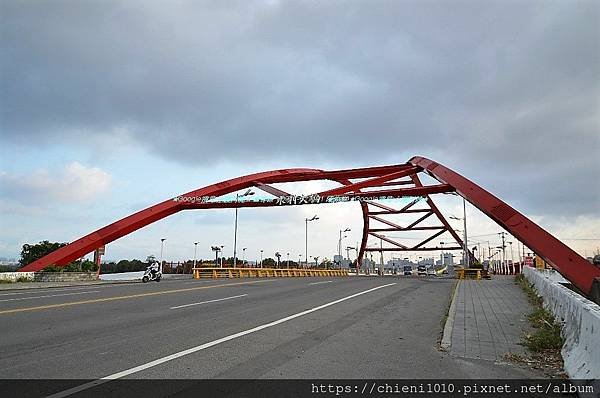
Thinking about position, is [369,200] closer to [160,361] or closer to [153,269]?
[153,269]

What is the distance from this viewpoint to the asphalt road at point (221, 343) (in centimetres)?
607

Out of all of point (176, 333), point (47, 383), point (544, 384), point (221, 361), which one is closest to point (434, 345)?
point (544, 384)

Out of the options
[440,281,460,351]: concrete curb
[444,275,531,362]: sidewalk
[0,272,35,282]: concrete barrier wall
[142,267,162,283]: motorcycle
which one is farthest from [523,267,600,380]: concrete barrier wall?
[0,272,35,282]: concrete barrier wall

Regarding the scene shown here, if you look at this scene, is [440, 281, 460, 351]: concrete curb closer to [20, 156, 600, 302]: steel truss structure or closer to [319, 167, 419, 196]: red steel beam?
[20, 156, 600, 302]: steel truss structure

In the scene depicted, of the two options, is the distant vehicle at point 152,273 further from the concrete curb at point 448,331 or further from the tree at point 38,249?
the tree at point 38,249

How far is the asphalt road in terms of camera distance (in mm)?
6066

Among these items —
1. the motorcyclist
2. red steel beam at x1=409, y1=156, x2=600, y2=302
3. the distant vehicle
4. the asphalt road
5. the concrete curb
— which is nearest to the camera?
the asphalt road

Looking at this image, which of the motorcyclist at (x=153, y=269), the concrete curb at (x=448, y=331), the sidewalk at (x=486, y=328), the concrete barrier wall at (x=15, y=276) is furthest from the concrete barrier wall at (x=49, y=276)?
the concrete curb at (x=448, y=331)

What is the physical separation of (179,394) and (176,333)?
3.75m

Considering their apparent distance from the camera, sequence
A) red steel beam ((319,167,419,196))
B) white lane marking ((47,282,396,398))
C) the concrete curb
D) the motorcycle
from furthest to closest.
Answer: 1. red steel beam ((319,167,419,196))
2. the motorcycle
3. the concrete curb
4. white lane marking ((47,282,396,398))

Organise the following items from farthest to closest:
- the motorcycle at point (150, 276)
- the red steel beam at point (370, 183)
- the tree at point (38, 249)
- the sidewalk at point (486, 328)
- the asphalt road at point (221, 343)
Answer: the tree at point (38, 249) < the red steel beam at point (370, 183) < the motorcycle at point (150, 276) < the sidewalk at point (486, 328) < the asphalt road at point (221, 343)

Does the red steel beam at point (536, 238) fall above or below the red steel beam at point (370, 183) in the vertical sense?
below

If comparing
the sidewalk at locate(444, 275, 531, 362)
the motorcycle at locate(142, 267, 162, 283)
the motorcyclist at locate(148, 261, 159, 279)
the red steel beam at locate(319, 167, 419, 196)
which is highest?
the red steel beam at locate(319, 167, 419, 196)

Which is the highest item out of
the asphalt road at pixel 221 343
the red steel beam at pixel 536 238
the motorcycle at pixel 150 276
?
the red steel beam at pixel 536 238
